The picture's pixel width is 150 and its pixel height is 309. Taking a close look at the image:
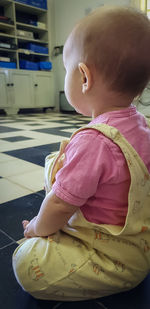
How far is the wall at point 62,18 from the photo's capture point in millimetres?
4405

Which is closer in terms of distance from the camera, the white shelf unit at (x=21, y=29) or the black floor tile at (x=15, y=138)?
the black floor tile at (x=15, y=138)

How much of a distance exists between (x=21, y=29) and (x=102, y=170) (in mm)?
4909

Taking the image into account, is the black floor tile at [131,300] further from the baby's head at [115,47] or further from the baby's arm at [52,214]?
the baby's head at [115,47]

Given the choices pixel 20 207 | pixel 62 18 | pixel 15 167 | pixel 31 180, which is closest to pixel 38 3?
pixel 62 18

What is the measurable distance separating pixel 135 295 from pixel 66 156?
11.4 inches

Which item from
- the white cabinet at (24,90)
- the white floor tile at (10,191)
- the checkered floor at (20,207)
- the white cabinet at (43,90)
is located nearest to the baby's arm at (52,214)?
the checkered floor at (20,207)

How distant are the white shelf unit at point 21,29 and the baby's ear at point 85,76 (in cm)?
421

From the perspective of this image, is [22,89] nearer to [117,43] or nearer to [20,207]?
[20,207]

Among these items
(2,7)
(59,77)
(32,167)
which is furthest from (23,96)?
(32,167)

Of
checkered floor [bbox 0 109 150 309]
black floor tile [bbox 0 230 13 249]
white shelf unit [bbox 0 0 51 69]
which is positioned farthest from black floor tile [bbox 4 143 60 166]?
white shelf unit [bbox 0 0 51 69]

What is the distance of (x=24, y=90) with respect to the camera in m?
4.48

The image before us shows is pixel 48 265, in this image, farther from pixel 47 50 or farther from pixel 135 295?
pixel 47 50

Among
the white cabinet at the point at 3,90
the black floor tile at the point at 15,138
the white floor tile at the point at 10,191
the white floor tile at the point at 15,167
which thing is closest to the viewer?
the white floor tile at the point at 10,191

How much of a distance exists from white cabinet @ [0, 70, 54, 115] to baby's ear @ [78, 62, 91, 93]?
3.98 meters
